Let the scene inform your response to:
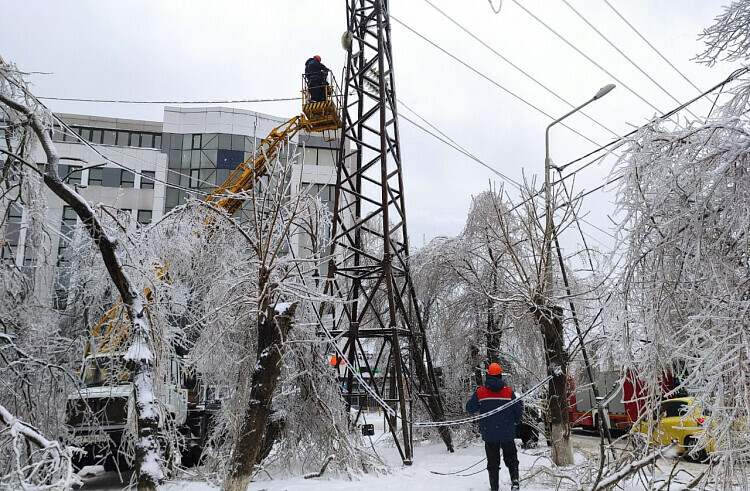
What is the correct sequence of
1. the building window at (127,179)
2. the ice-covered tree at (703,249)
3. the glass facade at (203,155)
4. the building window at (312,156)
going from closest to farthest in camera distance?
the ice-covered tree at (703,249) < the building window at (127,179) < the glass facade at (203,155) < the building window at (312,156)

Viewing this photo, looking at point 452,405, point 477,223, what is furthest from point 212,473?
point 477,223

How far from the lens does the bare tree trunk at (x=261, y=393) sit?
22.6 feet

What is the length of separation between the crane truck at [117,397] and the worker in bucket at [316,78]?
606 millimetres

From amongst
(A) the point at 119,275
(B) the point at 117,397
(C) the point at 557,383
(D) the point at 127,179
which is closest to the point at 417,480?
A: (C) the point at 557,383

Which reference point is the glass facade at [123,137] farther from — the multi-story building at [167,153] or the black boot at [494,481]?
the black boot at [494,481]

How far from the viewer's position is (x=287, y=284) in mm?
7609

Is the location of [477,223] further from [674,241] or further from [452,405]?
[674,241]

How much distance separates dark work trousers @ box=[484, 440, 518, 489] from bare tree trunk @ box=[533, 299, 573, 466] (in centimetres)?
233

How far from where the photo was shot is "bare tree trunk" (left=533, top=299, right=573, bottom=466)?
32.0 feet

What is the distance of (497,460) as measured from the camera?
25.5 feet

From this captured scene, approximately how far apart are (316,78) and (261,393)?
526 inches

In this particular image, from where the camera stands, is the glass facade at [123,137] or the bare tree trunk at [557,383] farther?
the glass facade at [123,137]

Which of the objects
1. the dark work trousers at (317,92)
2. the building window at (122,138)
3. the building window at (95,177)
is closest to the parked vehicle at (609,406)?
the dark work trousers at (317,92)

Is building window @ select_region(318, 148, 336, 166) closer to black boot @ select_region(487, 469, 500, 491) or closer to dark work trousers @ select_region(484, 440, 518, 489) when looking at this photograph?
dark work trousers @ select_region(484, 440, 518, 489)
